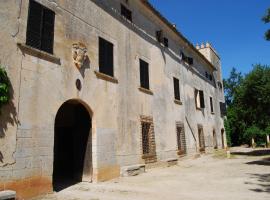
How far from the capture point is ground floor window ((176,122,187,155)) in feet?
54.9

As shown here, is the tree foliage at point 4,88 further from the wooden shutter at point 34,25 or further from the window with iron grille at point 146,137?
the window with iron grille at point 146,137

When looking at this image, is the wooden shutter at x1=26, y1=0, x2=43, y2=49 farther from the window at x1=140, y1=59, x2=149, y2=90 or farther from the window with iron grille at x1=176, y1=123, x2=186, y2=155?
the window with iron grille at x1=176, y1=123, x2=186, y2=155

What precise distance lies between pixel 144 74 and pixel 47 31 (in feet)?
21.0

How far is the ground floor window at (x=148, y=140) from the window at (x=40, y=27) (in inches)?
239

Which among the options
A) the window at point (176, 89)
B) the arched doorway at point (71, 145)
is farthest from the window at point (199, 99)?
the arched doorway at point (71, 145)

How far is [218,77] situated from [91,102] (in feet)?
76.3

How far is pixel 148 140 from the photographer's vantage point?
527 inches

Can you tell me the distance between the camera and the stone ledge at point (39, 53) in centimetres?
746

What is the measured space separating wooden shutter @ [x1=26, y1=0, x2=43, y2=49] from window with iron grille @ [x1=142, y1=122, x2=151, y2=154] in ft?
21.9

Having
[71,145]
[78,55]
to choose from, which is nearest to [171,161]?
[71,145]

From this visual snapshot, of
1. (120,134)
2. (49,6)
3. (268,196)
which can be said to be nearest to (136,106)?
(120,134)

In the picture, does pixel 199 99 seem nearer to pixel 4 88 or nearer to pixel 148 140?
pixel 148 140

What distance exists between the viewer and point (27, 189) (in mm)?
7051

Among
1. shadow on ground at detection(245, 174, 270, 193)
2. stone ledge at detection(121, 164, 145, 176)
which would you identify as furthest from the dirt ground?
stone ledge at detection(121, 164, 145, 176)
